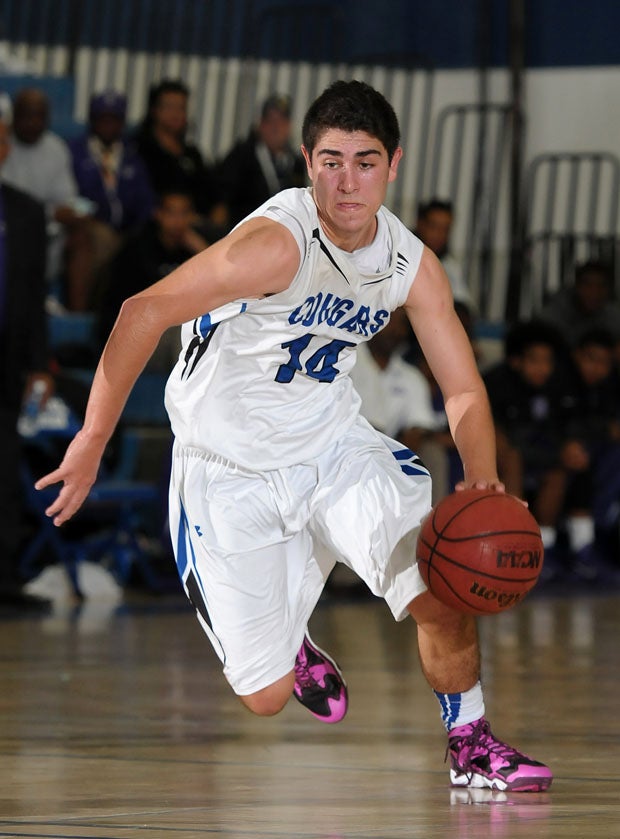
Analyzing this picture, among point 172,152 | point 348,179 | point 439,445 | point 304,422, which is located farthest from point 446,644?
point 172,152

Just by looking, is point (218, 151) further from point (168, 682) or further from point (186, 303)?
point (186, 303)

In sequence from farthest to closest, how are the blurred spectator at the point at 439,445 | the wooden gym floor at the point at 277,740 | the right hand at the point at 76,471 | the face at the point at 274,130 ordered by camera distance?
the face at the point at 274,130 → the blurred spectator at the point at 439,445 → the right hand at the point at 76,471 → the wooden gym floor at the point at 277,740

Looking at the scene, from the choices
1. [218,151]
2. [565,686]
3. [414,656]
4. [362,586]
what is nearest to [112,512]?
[362,586]

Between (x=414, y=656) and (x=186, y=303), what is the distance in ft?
11.8

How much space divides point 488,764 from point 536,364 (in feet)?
23.4

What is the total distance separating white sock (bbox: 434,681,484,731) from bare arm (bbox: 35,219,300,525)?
1060 mm

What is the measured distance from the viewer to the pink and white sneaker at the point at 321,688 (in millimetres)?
5000

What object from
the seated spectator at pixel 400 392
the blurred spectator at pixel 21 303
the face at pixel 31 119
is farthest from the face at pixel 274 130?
the blurred spectator at pixel 21 303

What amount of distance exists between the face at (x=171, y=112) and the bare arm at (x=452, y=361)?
7248 mm

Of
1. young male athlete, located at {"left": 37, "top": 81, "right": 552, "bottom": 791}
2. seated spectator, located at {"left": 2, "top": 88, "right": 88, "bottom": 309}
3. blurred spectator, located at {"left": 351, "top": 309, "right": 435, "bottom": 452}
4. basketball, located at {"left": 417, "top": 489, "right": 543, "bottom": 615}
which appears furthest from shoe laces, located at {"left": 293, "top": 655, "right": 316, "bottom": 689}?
seated spectator, located at {"left": 2, "top": 88, "right": 88, "bottom": 309}

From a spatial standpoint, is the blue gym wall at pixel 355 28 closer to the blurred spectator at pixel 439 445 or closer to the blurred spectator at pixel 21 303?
the blurred spectator at pixel 439 445

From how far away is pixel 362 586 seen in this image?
10.2 meters

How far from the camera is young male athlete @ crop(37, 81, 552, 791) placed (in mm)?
4152

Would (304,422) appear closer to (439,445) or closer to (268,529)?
(268,529)
